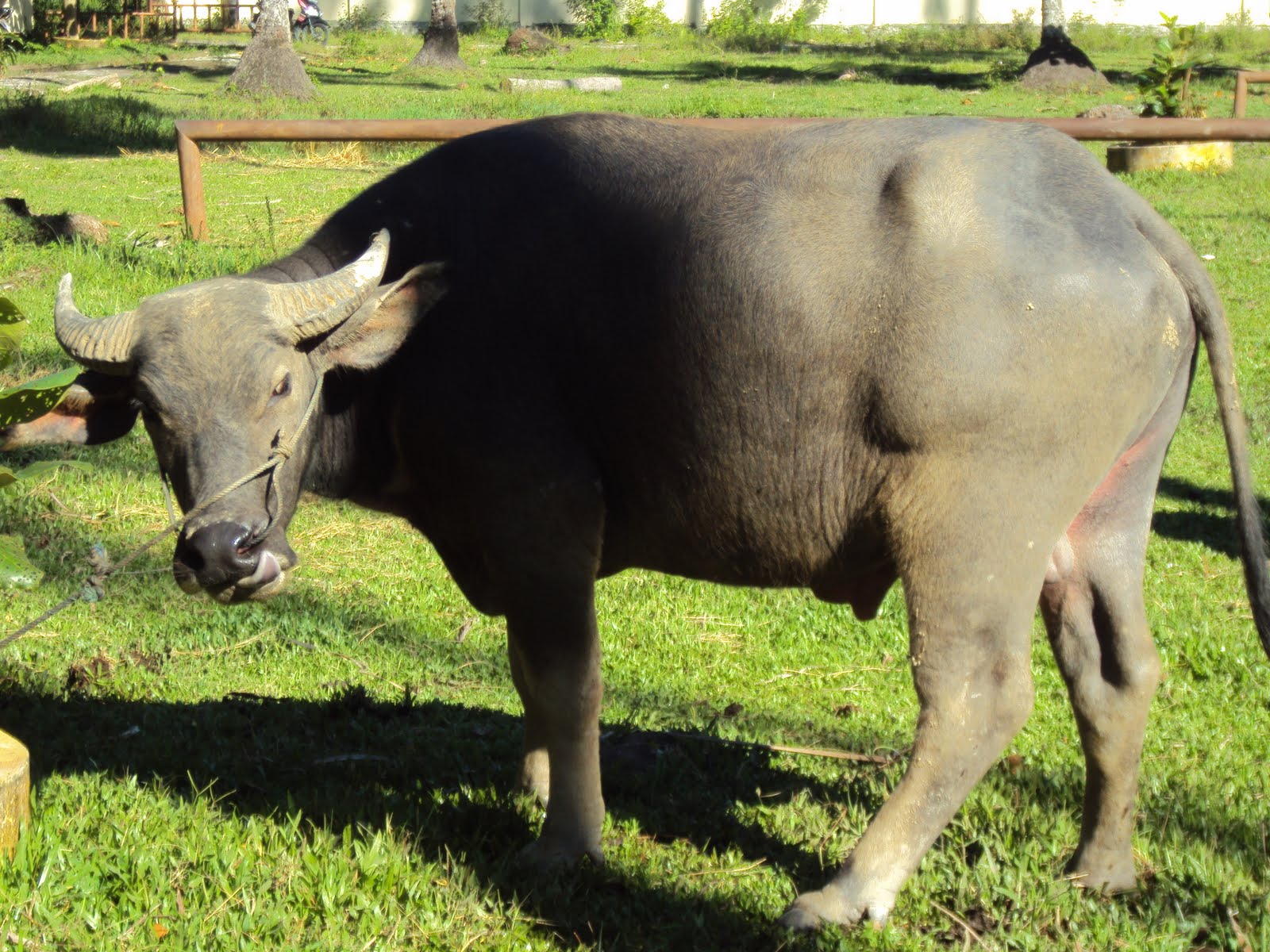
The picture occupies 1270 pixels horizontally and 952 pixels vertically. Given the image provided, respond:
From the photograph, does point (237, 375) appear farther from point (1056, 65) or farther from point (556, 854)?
point (1056, 65)

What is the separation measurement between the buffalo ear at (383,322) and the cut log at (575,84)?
67.2 feet

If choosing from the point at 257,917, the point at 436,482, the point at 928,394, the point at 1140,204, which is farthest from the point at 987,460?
the point at 257,917

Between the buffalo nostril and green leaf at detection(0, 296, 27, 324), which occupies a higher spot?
green leaf at detection(0, 296, 27, 324)

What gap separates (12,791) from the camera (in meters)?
3.58

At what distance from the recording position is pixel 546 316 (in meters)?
3.66

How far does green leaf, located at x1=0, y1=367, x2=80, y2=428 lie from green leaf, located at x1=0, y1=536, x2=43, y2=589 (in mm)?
328

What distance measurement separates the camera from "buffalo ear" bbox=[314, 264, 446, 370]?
3.64 m

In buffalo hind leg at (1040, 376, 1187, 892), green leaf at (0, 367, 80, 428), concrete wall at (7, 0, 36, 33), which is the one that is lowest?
buffalo hind leg at (1040, 376, 1187, 892)

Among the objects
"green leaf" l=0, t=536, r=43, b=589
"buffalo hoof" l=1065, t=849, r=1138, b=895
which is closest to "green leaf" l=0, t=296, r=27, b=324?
"green leaf" l=0, t=536, r=43, b=589

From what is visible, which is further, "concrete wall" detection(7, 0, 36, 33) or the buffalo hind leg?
"concrete wall" detection(7, 0, 36, 33)

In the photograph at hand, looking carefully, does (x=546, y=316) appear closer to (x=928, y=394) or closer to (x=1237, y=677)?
(x=928, y=394)

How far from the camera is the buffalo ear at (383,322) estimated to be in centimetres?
364

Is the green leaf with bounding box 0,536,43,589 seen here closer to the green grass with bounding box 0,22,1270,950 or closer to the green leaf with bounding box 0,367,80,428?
the green leaf with bounding box 0,367,80,428

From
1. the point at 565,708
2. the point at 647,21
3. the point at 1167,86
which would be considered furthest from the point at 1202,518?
the point at 647,21
